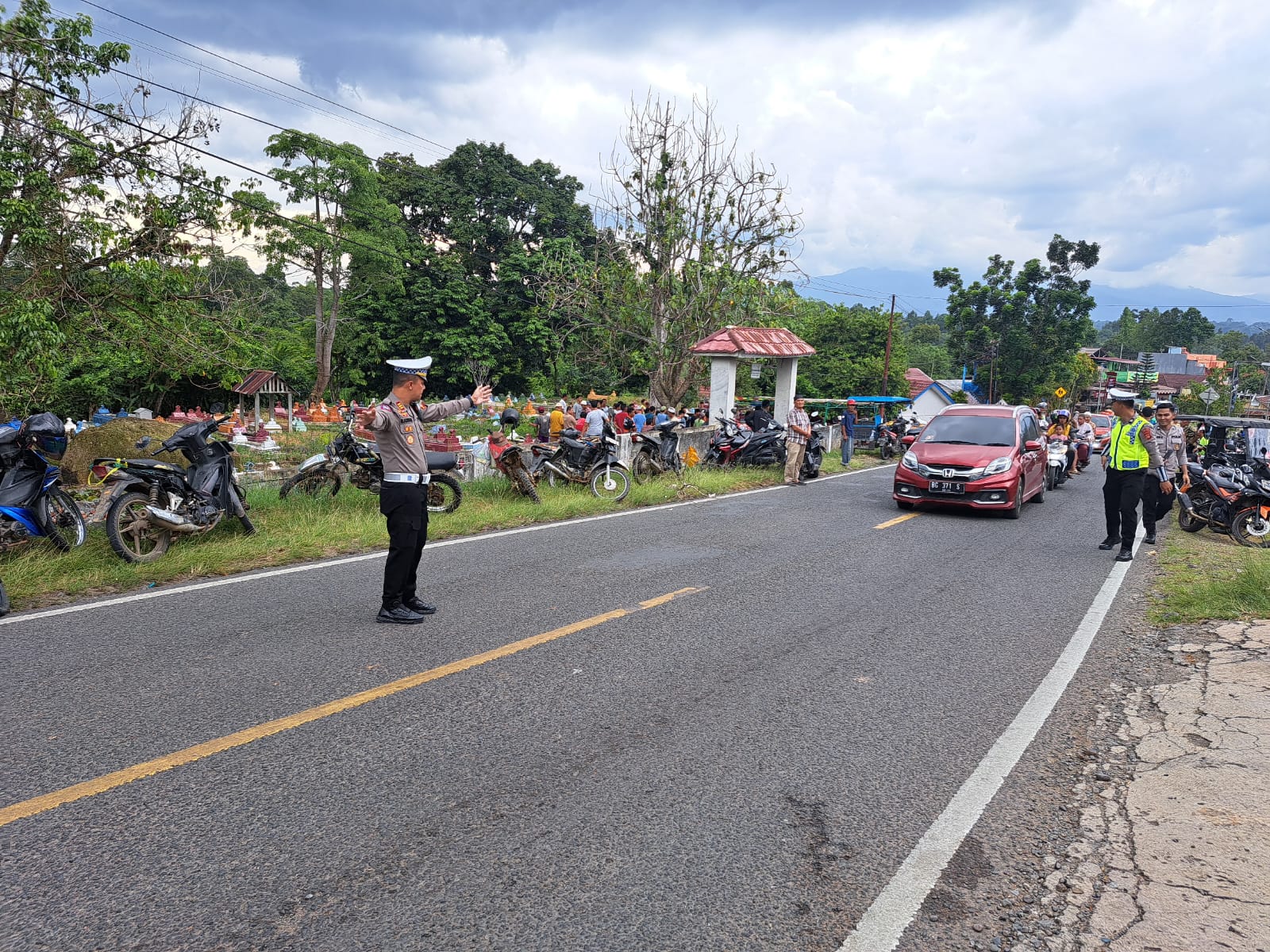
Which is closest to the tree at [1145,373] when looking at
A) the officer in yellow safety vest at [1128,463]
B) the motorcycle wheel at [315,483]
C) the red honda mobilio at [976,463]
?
the red honda mobilio at [976,463]

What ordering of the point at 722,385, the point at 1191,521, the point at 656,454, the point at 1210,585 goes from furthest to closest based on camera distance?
the point at 722,385 → the point at 656,454 → the point at 1191,521 → the point at 1210,585

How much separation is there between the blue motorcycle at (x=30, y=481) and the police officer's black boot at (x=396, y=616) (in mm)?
3299

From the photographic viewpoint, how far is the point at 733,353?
66.3 feet

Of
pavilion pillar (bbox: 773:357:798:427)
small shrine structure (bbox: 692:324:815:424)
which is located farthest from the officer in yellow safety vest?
pavilion pillar (bbox: 773:357:798:427)

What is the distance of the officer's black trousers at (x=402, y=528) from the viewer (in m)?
5.70

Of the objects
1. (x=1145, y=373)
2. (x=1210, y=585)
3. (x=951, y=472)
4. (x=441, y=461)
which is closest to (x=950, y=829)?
(x=1210, y=585)

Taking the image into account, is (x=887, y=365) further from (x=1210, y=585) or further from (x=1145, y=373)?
(x=1210, y=585)

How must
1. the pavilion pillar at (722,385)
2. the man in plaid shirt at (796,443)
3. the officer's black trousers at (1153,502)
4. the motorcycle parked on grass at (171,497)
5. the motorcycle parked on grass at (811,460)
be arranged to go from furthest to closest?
the pavilion pillar at (722,385) < the motorcycle parked on grass at (811,460) < the man in plaid shirt at (796,443) < the officer's black trousers at (1153,502) < the motorcycle parked on grass at (171,497)

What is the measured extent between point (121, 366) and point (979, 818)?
37.2 m

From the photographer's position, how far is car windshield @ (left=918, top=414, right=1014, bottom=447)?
41.3 ft

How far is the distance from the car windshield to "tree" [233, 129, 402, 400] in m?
26.2

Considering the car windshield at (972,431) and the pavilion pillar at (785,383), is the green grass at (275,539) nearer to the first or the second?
the car windshield at (972,431)

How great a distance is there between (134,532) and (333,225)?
31505 millimetres

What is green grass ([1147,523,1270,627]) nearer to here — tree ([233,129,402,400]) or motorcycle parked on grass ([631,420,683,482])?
motorcycle parked on grass ([631,420,683,482])
